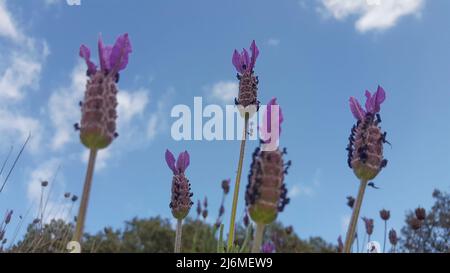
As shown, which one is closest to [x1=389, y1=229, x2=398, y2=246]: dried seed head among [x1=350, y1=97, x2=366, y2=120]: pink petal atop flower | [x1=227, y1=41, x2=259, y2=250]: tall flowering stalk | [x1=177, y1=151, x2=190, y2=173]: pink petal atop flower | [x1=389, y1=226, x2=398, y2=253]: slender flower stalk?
[x1=389, y1=226, x2=398, y2=253]: slender flower stalk

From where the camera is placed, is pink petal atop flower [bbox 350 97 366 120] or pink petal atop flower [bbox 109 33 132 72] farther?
pink petal atop flower [bbox 350 97 366 120]

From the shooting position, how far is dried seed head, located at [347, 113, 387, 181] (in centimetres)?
162

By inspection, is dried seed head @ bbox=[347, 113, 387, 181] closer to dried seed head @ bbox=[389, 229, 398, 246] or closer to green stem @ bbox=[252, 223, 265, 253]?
green stem @ bbox=[252, 223, 265, 253]

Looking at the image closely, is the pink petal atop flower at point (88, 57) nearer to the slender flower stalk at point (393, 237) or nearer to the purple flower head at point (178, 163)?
the purple flower head at point (178, 163)

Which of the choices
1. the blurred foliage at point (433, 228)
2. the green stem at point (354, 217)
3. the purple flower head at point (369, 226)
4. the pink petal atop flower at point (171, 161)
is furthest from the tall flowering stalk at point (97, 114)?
the blurred foliage at point (433, 228)

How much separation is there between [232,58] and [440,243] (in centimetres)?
1314

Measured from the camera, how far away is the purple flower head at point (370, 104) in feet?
5.60

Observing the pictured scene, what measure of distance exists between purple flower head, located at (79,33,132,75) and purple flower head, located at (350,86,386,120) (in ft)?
2.34

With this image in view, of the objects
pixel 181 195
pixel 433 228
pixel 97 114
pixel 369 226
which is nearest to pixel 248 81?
pixel 181 195

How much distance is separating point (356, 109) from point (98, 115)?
81 centimetres

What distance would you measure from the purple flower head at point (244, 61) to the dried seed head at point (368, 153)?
0.88 meters

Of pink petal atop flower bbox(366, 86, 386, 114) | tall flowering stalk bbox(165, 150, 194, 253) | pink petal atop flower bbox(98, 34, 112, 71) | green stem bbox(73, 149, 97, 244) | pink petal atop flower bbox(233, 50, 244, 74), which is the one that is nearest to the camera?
green stem bbox(73, 149, 97, 244)
